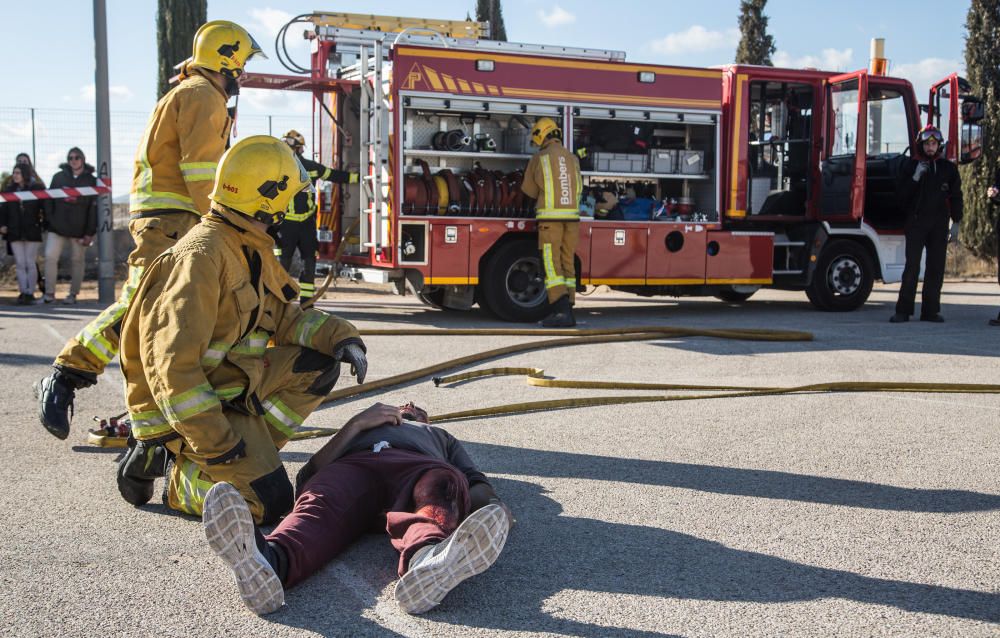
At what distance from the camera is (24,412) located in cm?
609

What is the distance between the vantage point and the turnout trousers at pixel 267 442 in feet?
12.3

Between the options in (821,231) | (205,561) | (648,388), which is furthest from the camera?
(821,231)

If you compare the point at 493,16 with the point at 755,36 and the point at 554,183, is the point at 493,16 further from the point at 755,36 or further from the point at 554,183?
the point at 554,183

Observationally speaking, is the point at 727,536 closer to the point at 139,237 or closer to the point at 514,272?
the point at 139,237

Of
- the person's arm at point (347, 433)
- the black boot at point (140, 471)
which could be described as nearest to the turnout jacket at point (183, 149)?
the black boot at point (140, 471)

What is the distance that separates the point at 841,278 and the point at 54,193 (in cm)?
956

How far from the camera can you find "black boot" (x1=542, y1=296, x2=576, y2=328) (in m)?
10.6

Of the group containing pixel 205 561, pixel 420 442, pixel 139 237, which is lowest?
pixel 205 561

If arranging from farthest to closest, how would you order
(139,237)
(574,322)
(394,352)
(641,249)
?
(641,249), (574,322), (394,352), (139,237)

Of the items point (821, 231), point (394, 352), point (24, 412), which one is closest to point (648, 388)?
point (394, 352)

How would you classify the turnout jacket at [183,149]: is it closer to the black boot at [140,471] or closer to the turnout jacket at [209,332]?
the turnout jacket at [209,332]

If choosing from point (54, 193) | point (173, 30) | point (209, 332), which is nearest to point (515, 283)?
point (54, 193)

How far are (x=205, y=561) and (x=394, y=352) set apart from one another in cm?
530

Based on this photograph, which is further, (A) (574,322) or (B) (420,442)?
(A) (574,322)
